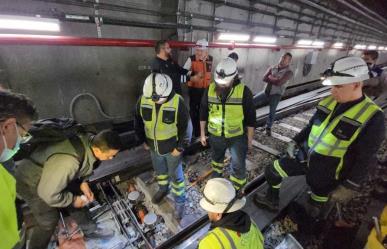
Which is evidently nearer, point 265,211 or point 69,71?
point 265,211

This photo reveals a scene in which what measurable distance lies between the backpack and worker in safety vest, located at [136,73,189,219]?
83cm

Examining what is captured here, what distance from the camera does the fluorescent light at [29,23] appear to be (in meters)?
2.80

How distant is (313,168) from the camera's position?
7.20 ft

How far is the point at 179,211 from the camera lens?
2889mm

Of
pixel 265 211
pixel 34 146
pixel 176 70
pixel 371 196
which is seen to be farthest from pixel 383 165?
pixel 34 146

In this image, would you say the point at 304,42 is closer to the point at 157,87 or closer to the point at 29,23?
the point at 157,87

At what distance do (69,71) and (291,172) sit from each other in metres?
4.25

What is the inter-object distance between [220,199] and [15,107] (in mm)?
1665

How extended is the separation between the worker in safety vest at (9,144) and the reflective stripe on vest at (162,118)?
44.9 inches

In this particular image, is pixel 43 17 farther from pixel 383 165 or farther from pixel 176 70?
pixel 383 165

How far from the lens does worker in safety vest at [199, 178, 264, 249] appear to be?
125 centimetres

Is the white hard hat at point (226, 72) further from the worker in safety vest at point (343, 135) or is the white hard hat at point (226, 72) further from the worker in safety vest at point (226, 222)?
the worker in safety vest at point (226, 222)

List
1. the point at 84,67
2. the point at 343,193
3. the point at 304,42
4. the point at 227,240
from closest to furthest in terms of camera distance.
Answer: the point at 227,240 → the point at 343,193 → the point at 84,67 → the point at 304,42

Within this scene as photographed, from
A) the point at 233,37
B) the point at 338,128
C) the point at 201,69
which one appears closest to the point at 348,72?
the point at 338,128
